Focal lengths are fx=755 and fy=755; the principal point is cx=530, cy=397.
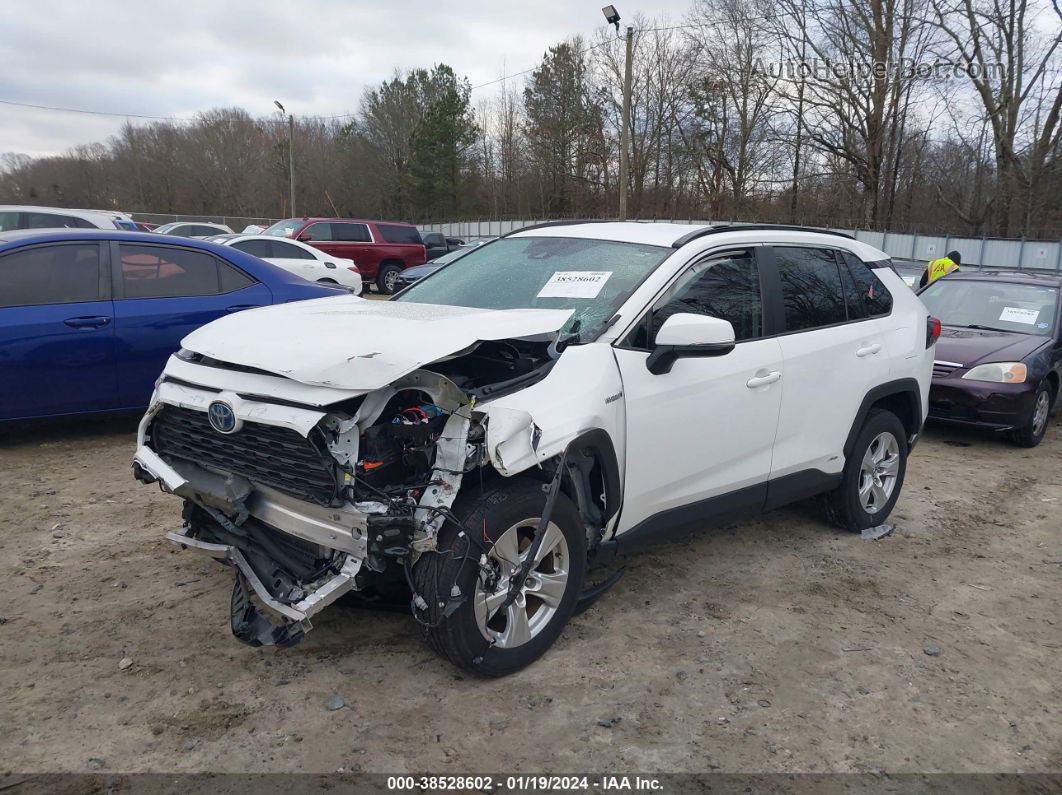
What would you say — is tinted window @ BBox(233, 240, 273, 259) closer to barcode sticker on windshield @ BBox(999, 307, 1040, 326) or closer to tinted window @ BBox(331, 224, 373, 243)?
tinted window @ BBox(331, 224, 373, 243)

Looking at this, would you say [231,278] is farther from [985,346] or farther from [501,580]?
[985,346]

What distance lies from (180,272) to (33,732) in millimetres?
4274

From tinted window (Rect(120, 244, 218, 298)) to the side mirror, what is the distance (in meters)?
4.42

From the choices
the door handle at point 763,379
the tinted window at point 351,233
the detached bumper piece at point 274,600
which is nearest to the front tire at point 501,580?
the detached bumper piece at point 274,600

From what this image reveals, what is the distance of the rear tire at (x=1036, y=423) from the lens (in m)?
7.11

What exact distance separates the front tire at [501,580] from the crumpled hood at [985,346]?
5699 millimetres

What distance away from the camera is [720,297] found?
12.6 ft

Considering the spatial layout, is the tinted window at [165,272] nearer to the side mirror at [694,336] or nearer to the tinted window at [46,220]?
the side mirror at [694,336]

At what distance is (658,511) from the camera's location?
3576mm

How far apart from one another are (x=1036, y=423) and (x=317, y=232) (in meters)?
17.1

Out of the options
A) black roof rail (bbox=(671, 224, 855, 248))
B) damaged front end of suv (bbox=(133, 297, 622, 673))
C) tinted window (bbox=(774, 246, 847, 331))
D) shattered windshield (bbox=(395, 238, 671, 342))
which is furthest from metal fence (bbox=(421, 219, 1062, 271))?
damaged front end of suv (bbox=(133, 297, 622, 673))

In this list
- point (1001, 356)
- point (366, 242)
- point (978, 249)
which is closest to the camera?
point (1001, 356)

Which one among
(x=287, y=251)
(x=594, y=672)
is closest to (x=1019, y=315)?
(x=594, y=672)

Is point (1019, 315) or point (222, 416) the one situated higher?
point (1019, 315)
